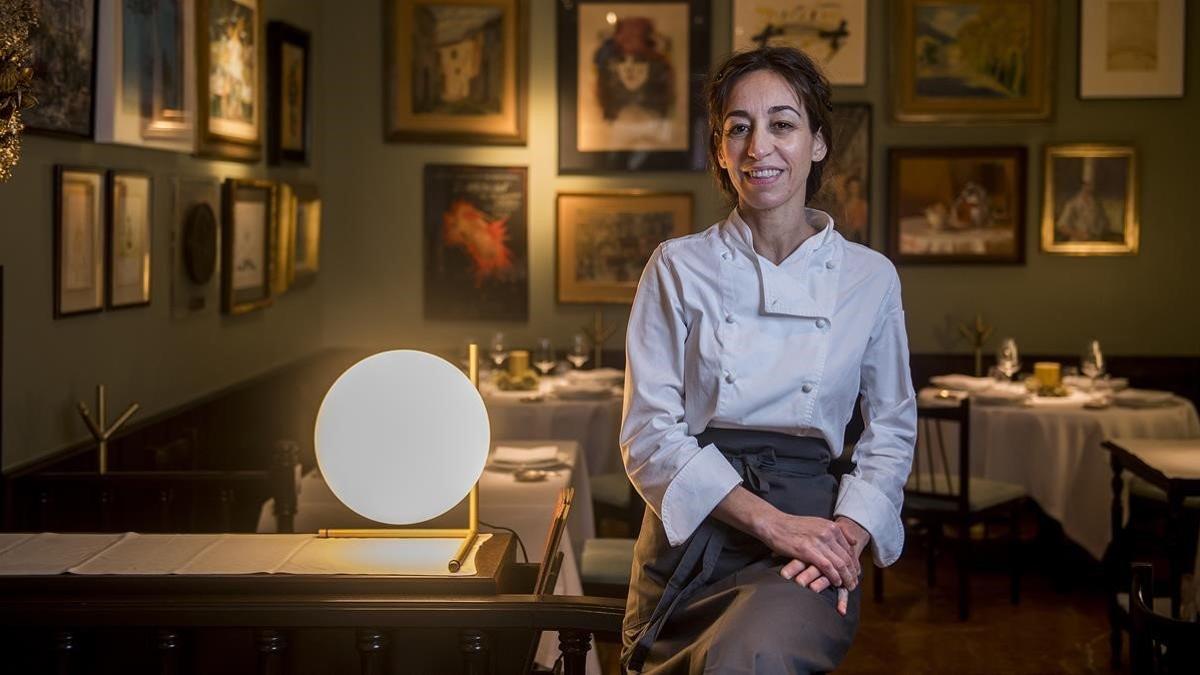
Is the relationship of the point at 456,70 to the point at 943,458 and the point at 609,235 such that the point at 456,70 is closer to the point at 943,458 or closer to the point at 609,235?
the point at 609,235

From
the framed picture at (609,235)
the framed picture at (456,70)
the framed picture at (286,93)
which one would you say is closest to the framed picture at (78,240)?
the framed picture at (286,93)

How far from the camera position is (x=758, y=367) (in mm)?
2350

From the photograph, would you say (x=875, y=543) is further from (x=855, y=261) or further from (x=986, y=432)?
(x=986, y=432)

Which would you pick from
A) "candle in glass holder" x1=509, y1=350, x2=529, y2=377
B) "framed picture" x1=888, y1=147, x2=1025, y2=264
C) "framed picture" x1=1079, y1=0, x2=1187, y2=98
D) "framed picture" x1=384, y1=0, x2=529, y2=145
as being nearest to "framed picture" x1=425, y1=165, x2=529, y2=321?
Result: "framed picture" x1=384, y1=0, x2=529, y2=145

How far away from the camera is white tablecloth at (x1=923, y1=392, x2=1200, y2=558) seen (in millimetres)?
6434

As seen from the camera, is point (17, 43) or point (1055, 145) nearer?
point (17, 43)

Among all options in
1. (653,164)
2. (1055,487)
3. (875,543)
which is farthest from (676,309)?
(653,164)

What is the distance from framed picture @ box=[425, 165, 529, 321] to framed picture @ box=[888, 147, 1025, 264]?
2.15 m

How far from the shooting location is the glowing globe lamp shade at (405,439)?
7.36 feet

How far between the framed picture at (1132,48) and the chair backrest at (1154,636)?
5.95 metres

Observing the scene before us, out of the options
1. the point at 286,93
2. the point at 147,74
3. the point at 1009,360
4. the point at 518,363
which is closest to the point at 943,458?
the point at 1009,360

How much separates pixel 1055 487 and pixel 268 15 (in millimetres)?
4341

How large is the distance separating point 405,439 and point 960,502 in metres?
4.29

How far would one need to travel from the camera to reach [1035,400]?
6.82 meters
